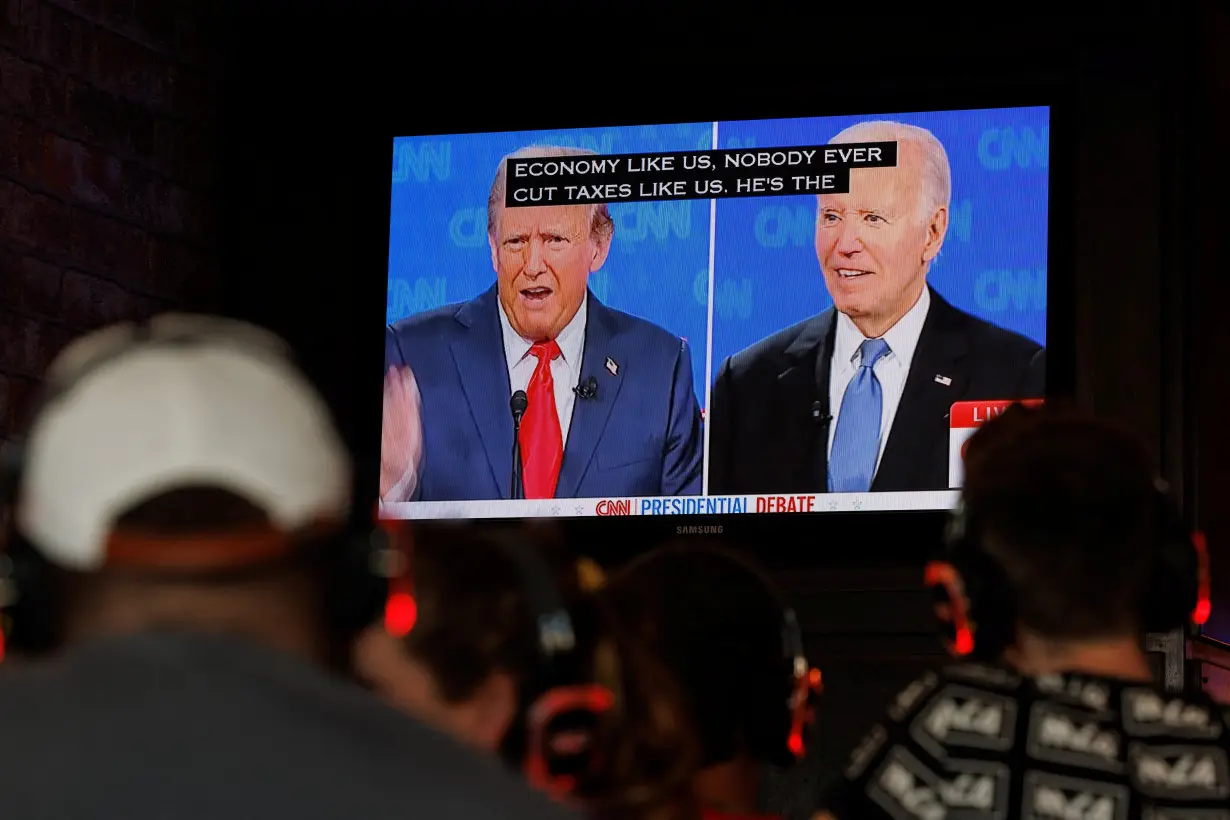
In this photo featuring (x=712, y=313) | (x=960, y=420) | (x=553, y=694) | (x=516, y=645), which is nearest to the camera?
(x=553, y=694)

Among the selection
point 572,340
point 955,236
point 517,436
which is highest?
point 955,236

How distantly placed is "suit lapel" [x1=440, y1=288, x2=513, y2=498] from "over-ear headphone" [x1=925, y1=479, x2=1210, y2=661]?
109 inches

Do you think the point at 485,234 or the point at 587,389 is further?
the point at 485,234

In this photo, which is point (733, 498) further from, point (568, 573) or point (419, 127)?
point (568, 573)

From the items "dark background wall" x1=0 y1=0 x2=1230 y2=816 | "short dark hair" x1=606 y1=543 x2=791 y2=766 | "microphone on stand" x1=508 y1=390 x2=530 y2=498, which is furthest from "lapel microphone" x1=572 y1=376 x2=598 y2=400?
"short dark hair" x1=606 y1=543 x2=791 y2=766

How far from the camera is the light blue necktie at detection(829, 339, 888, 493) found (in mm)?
4219

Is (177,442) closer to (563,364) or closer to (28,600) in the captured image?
(28,600)

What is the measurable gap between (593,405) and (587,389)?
37mm

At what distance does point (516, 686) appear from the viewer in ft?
5.13

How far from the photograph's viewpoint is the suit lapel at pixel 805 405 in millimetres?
4254

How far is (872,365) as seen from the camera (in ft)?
13.9

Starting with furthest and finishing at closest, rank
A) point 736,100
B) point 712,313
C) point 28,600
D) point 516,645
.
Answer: point 736,100, point 712,313, point 516,645, point 28,600
